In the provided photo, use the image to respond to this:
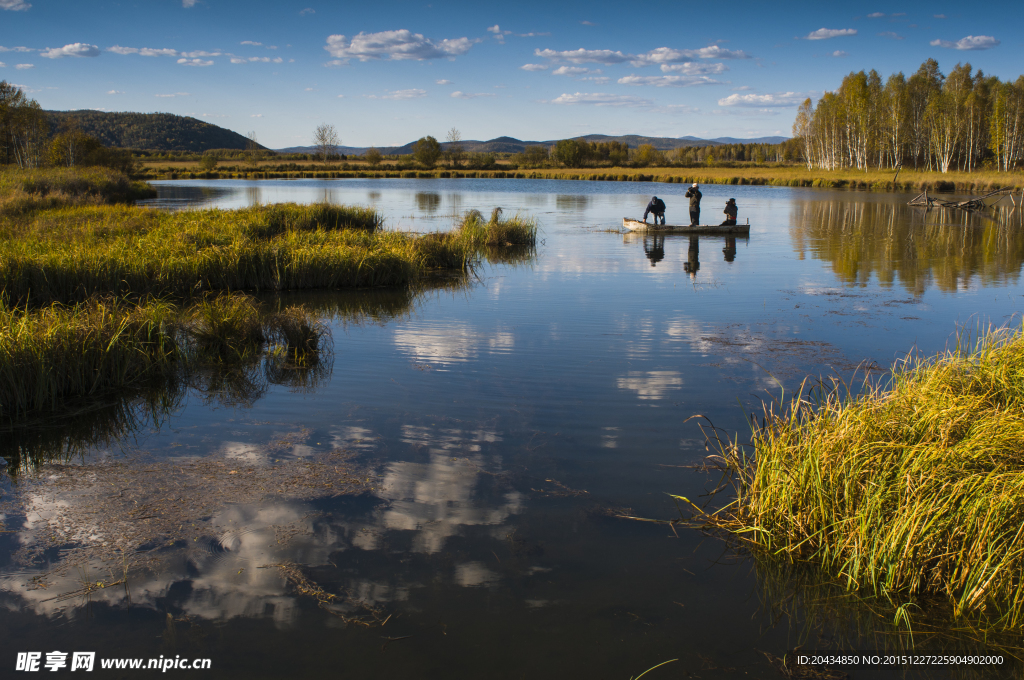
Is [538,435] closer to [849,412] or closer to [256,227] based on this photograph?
[849,412]

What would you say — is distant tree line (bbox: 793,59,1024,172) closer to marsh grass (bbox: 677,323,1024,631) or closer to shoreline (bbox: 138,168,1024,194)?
shoreline (bbox: 138,168,1024,194)

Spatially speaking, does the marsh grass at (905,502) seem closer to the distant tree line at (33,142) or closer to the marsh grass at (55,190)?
the marsh grass at (55,190)

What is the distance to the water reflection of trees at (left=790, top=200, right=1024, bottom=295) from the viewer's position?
16.6m

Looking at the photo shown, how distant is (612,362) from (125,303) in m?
8.28

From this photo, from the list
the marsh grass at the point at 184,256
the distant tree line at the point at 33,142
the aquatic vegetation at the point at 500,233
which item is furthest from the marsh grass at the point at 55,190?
the aquatic vegetation at the point at 500,233

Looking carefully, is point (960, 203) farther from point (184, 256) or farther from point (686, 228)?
point (184, 256)

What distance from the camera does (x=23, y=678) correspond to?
3.63m

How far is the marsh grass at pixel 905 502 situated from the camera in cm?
405

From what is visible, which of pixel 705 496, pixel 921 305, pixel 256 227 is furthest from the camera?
pixel 256 227

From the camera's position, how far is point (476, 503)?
5.49m

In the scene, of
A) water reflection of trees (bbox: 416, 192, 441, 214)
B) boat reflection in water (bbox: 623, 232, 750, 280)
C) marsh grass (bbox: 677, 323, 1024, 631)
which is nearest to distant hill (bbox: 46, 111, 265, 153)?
water reflection of trees (bbox: 416, 192, 441, 214)

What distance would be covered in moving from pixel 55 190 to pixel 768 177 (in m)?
66.1

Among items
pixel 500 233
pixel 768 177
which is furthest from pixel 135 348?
pixel 768 177

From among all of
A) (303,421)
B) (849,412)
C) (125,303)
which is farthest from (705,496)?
(125,303)
